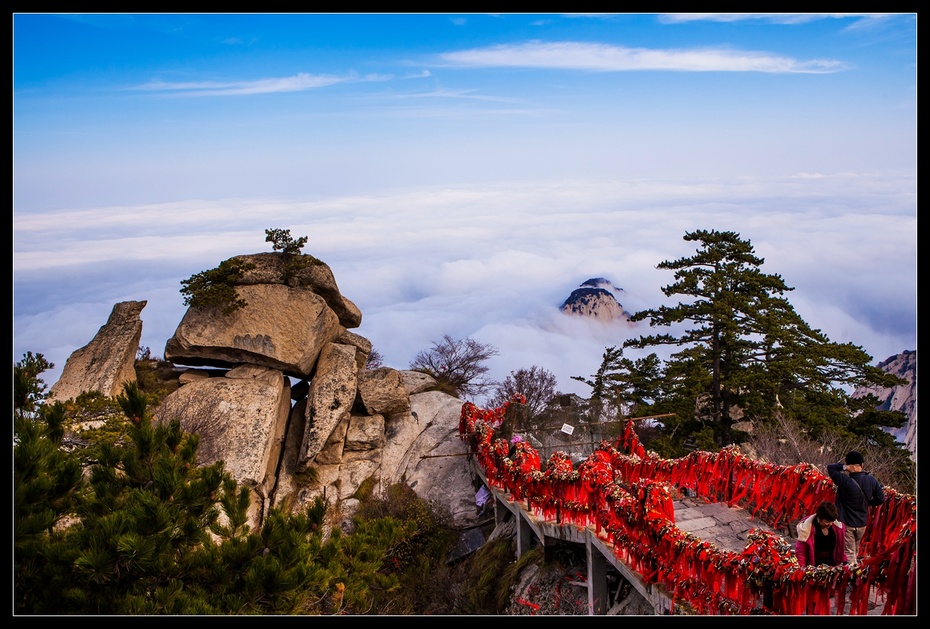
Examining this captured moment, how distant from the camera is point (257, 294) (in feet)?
80.0

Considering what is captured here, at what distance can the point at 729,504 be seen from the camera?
15836 millimetres

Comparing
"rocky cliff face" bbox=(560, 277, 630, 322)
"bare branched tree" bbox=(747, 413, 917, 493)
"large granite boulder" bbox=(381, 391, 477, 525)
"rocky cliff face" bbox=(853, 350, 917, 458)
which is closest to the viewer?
"bare branched tree" bbox=(747, 413, 917, 493)

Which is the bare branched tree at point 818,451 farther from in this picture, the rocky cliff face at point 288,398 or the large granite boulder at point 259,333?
the large granite boulder at point 259,333

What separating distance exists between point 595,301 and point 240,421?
75.3 feet

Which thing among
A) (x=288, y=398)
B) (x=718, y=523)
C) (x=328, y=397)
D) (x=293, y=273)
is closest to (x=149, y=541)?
(x=718, y=523)

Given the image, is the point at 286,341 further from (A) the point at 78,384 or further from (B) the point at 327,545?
(B) the point at 327,545

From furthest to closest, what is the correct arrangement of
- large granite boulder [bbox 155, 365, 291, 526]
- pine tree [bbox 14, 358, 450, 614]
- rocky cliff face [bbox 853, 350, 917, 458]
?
rocky cliff face [bbox 853, 350, 917, 458] → large granite boulder [bbox 155, 365, 291, 526] → pine tree [bbox 14, 358, 450, 614]

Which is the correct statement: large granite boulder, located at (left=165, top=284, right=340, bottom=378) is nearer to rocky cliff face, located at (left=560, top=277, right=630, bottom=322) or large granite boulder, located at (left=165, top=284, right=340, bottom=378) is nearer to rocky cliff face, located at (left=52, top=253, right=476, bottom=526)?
rocky cliff face, located at (left=52, top=253, right=476, bottom=526)

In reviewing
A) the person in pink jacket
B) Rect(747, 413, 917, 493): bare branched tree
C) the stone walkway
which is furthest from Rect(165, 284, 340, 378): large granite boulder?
the person in pink jacket

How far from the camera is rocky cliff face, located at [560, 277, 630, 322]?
131 ft

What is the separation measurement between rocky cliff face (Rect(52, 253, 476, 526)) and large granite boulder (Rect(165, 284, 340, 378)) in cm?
3

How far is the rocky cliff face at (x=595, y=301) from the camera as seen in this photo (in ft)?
131

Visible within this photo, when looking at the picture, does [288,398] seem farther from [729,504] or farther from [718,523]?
[718,523]
